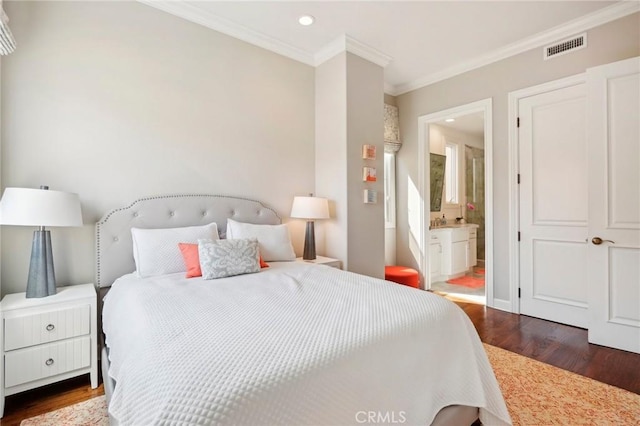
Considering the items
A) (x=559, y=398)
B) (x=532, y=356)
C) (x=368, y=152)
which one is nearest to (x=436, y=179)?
(x=368, y=152)

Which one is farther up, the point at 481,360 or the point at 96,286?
the point at 96,286

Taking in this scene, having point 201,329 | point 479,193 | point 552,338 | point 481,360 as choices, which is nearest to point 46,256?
point 201,329

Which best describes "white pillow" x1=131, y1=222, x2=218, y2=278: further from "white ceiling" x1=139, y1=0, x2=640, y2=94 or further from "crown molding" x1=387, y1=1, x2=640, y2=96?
"crown molding" x1=387, y1=1, x2=640, y2=96

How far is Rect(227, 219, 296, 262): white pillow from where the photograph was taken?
2623 millimetres

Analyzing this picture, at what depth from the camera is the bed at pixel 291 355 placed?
2.82 feet

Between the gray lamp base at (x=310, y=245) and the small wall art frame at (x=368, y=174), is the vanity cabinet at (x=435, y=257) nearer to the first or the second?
the small wall art frame at (x=368, y=174)

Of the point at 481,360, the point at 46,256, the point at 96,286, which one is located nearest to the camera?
the point at 481,360

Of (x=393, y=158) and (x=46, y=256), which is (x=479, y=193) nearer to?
(x=393, y=158)

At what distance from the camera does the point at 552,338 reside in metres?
2.73

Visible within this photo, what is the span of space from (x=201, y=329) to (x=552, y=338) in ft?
10.0

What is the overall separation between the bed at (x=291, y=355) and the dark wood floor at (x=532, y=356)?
51cm

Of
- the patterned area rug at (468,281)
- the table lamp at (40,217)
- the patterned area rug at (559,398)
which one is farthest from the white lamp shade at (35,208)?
the patterned area rug at (468,281)

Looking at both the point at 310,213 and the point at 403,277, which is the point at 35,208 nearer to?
the point at 310,213

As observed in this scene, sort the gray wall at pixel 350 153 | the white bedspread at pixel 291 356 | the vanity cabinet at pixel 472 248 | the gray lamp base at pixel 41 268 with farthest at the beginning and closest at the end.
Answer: the vanity cabinet at pixel 472 248, the gray wall at pixel 350 153, the gray lamp base at pixel 41 268, the white bedspread at pixel 291 356
